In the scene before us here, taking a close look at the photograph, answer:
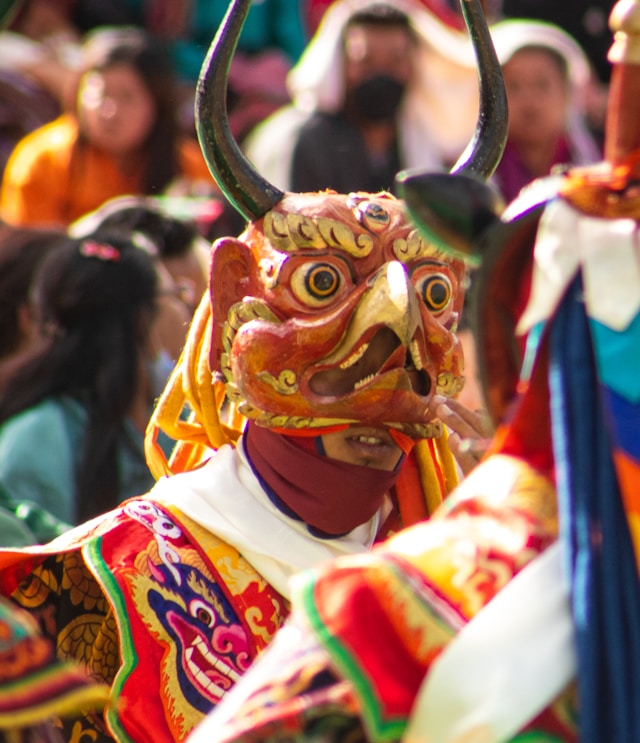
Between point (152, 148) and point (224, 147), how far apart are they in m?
3.66

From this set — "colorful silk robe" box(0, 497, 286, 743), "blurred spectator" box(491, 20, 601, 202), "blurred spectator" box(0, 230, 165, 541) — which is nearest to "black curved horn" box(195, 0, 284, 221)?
"colorful silk robe" box(0, 497, 286, 743)

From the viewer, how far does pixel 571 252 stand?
2133mm

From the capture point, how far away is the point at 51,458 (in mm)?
4684

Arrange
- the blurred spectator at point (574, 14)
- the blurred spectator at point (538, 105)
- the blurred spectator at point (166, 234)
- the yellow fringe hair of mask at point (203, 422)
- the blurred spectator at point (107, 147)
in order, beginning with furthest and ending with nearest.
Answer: the blurred spectator at point (574, 14) < the blurred spectator at point (107, 147) < the blurred spectator at point (538, 105) < the blurred spectator at point (166, 234) < the yellow fringe hair of mask at point (203, 422)

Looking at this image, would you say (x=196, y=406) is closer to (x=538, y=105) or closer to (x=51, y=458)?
(x=51, y=458)

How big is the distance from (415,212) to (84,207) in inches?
191

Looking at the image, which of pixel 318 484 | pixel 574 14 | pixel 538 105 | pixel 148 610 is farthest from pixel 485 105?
pixel 574 14

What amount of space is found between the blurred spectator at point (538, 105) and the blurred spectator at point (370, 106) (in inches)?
10.5

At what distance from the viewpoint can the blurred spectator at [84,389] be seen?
15.2 ft

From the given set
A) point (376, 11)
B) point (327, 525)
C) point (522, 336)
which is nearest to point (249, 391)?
point (327, 525)

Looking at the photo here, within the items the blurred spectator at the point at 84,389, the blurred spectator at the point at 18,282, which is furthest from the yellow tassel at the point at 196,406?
the blurred spectator at the point at 18,282

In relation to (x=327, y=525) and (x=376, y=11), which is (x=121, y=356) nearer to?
(x=327, y=525)

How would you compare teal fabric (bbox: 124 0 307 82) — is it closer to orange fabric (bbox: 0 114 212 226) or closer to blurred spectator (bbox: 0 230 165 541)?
orange fabric (bbox: 0 114 212 226)

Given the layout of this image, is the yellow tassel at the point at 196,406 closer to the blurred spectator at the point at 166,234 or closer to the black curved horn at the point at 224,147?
the black curved horn at the point at 224,147
